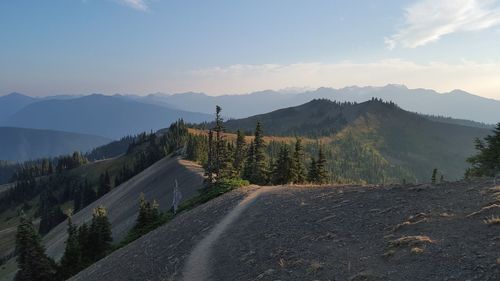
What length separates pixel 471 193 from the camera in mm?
23234

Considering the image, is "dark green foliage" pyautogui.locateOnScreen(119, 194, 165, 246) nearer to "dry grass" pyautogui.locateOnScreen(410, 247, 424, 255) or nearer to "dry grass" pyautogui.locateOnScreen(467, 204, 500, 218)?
"dry grass" pyautogui.locateOnScreen(410, 247, 424, 255)

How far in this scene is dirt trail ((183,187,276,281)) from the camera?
74.5 feet

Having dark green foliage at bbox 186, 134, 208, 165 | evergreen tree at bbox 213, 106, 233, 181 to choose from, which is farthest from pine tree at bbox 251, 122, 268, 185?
dark green foliage at bbox 186, 134, 208, 165

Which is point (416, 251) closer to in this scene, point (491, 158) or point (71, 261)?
point (491, 158)

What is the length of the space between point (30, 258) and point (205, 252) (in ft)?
123

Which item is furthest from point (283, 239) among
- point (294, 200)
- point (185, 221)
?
point (185, 221)

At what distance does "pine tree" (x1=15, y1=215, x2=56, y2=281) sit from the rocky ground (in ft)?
75.7

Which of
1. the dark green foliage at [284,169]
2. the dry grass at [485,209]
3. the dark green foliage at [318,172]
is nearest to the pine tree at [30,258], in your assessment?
the dark green foliage at [284,169]

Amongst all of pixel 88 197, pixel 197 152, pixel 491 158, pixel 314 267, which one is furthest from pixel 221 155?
pixel 88 197

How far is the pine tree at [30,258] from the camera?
52250 millimetres

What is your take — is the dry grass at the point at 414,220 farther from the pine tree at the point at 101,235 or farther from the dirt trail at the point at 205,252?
the pine tree at the point at 101,235

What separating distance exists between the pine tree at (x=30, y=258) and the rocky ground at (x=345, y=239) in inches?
909

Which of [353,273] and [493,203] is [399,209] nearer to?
[493,203]

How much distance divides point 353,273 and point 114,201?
106657 mm
